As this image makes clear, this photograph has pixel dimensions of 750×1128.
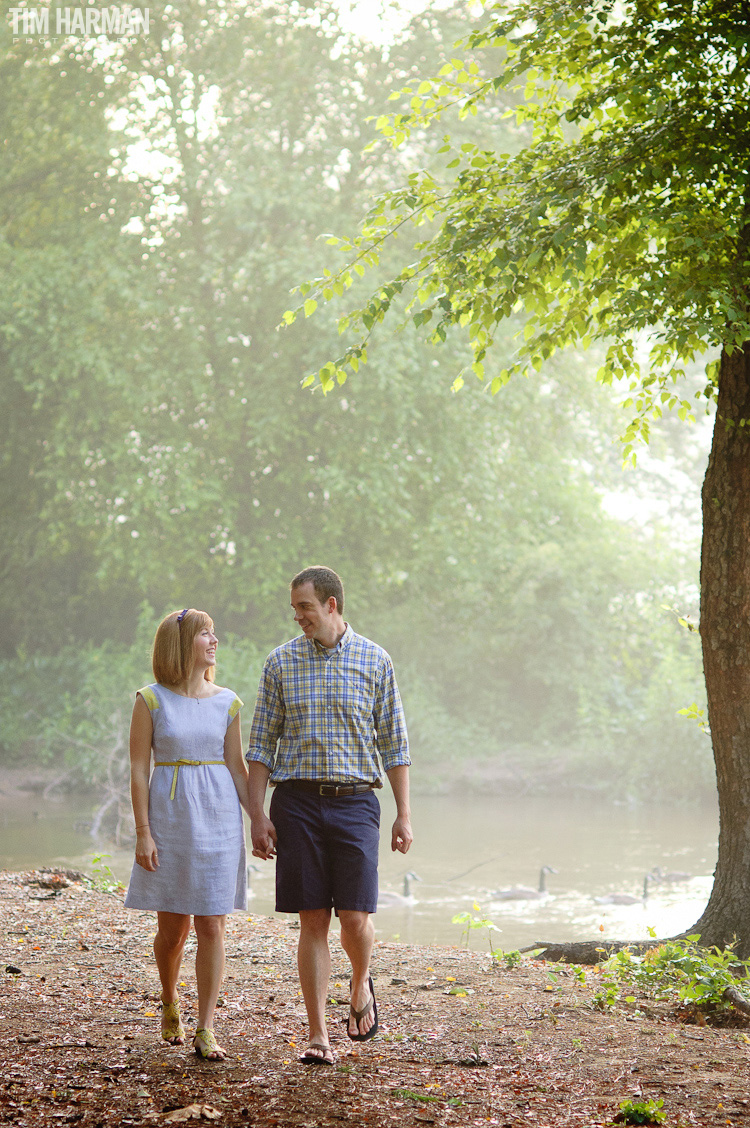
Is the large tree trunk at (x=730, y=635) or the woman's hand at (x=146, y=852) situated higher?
the large tree trunk at (x=730, y=635)

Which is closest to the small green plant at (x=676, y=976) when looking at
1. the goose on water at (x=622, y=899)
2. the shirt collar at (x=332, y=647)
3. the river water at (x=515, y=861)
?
the shirt collar at (x=332, y=647)

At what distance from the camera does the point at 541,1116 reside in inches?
155

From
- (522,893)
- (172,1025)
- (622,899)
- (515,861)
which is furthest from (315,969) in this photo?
(515,861)

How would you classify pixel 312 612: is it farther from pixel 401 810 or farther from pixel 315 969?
pixel 315 969

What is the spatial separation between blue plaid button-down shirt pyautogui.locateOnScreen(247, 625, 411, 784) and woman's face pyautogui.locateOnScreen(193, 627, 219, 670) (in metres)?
0.25

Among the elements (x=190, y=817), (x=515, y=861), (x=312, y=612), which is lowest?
(x=515, y=861)

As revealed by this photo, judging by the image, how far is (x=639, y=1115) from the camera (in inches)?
151

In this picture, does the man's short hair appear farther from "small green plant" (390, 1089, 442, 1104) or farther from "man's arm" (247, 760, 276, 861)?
"small green plant" (390, 1089, 442, 1104)

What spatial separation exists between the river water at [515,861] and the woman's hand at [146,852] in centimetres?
600

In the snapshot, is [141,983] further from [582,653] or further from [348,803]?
[582,653]

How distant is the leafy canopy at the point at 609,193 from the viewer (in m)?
6.45

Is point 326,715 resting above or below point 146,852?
above

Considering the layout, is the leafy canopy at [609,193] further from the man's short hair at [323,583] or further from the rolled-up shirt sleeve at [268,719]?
the rolled-up shirt sleeve at [268,719]

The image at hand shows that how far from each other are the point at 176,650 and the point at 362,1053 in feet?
6.18
